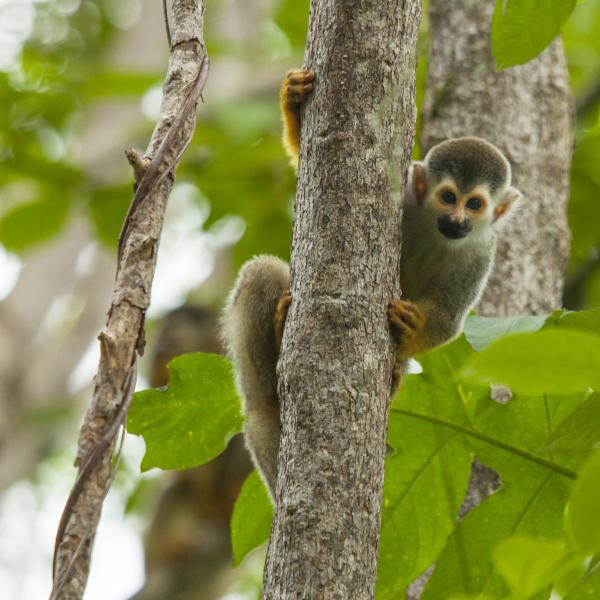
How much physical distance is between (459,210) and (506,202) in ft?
0.74

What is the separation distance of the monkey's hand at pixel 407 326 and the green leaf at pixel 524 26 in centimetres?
70

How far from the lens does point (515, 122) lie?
13.6ft

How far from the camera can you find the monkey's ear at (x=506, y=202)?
3929 millimetres

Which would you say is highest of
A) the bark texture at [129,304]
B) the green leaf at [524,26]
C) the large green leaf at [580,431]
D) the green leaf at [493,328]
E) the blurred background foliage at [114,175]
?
the green leaf at [524,26]

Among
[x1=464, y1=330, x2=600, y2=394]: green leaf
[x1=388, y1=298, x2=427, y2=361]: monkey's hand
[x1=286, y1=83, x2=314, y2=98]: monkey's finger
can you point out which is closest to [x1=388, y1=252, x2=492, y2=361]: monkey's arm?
[x1=388, y1=298, x2=427, y2=361]: monkey's hand

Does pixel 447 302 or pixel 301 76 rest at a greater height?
pixel 301 76

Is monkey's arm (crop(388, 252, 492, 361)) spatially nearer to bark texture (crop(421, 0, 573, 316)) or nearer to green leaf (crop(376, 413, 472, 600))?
bark texture (crop(421, 0, 573, 316))

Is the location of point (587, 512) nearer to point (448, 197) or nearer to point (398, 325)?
point (398, 325)

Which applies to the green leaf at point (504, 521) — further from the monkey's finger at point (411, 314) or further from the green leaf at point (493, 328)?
the green leaf at point (493, 328)

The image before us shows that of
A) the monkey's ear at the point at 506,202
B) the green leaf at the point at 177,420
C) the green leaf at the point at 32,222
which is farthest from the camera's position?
the green leaf at the point at 32,222

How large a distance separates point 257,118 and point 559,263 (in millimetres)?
1960

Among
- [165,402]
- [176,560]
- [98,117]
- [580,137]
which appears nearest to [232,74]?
[98,117]

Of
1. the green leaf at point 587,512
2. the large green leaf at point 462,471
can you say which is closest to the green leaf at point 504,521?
the large green leaf at point 462,471

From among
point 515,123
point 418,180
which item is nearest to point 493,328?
point 418,180
